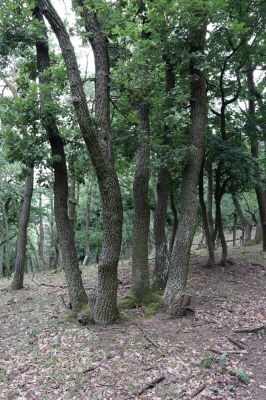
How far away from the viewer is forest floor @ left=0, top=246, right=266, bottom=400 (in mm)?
4418

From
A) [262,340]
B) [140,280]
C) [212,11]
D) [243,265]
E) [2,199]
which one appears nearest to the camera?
[262,340]

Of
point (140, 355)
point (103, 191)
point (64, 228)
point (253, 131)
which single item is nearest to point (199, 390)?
point (140, 355)

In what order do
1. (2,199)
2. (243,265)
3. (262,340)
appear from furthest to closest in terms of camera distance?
1. (2,199)
2. (243,265)
3. (262,340)

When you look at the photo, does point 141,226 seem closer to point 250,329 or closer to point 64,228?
point 64,228

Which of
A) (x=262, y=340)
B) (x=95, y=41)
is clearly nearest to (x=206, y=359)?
(x=262, y=340)

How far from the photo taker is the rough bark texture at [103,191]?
226 inches

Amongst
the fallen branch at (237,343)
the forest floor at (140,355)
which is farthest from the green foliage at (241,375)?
the fallen branch at (237,343)

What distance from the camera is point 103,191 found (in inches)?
240

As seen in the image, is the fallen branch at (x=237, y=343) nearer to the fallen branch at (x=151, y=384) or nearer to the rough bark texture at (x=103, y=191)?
the fallen branch at (x=151, y=384)

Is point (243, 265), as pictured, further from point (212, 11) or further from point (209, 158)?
point (212, 11)

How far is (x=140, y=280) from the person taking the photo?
7.61 m

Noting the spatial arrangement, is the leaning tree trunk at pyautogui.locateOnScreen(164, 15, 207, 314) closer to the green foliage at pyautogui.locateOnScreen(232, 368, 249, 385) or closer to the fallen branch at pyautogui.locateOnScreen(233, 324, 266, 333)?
the fallen branch at pyautogui.locateOnScreen(233, 324, 266, 333)

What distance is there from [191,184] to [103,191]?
217 centimetres

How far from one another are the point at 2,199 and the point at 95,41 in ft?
39.7
